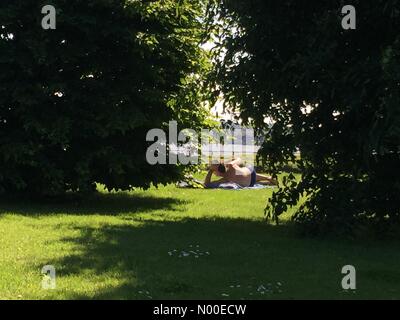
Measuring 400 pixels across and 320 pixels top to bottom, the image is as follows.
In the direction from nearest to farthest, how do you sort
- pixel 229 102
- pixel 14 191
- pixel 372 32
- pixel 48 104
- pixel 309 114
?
pixel 372 32 → pixel 309 114 → pixel 229 102 → pixel 48 104 → pixel 14 191

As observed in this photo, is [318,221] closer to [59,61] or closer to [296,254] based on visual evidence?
[296,254]

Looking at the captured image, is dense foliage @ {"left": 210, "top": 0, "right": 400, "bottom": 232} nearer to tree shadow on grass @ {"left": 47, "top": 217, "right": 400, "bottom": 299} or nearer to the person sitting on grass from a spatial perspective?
tree shadow on grass @ {"left": 47, "top": 217, "right": 400, "bottom": 299}

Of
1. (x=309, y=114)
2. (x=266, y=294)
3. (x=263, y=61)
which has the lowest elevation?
(x=266, y=294)

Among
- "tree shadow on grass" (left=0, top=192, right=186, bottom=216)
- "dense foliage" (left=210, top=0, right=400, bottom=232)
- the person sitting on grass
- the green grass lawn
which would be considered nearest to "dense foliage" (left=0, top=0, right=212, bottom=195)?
"tree shadow on grass" (left=0, top=192, right=186, bottom=216)

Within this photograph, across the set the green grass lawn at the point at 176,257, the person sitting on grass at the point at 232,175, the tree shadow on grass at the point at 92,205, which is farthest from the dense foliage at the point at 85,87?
the person sitting on grass at the point at 232,175

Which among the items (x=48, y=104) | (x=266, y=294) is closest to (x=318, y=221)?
(x=266, y=294)

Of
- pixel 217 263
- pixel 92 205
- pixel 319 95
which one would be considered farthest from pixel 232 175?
pixel 217 263

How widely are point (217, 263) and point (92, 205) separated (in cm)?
734

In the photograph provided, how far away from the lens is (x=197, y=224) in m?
12.1

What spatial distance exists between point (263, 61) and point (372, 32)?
1.87m

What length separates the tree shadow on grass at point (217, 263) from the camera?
6.89 m

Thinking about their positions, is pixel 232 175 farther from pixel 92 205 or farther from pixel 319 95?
pixel 319 95

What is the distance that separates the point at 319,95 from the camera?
10359 mm

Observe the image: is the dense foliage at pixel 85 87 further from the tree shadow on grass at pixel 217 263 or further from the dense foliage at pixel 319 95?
the tree shadow on grass at pixel 217 263
